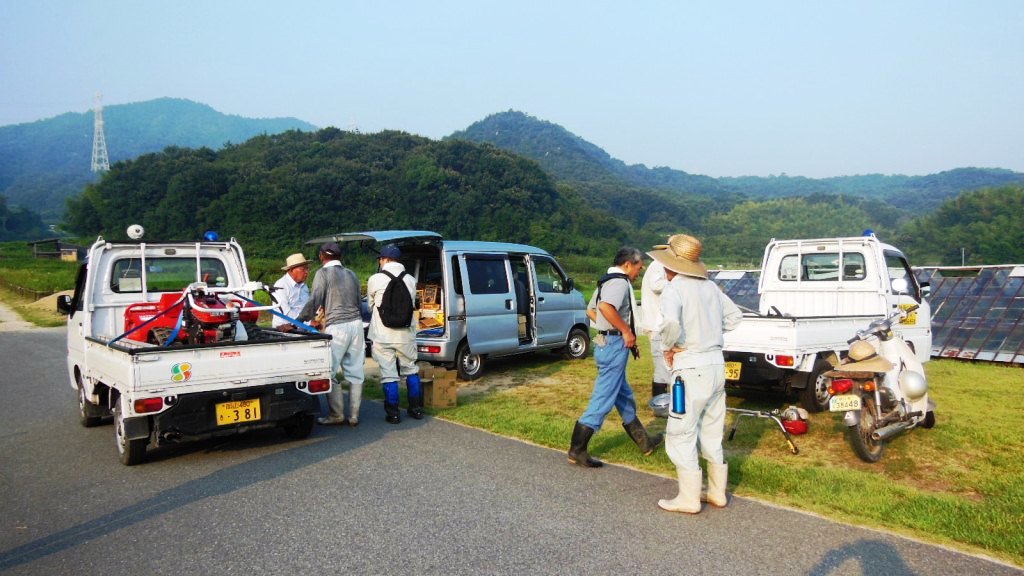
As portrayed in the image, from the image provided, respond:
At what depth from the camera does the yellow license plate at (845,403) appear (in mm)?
5375

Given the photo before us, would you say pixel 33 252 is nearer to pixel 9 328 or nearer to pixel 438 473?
pixel 9 328

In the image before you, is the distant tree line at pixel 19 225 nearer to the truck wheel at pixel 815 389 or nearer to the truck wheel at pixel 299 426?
the truck wheel at pixel 299 426

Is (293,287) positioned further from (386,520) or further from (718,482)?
(718,482)

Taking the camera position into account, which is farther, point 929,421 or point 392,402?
point 392,402

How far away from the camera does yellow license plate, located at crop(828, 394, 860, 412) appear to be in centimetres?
538

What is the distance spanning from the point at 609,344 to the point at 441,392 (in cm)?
302

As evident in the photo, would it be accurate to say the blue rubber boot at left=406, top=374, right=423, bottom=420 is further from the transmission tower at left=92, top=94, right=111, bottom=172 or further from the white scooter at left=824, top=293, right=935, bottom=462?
the transmission tower at left=92, top=94, right=111, bottom=172

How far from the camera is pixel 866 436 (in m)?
5.49

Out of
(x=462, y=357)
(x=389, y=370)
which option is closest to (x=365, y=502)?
(x=389, y=370)

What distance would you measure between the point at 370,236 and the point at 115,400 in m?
3.51

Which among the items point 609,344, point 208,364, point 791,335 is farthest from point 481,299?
point 208,364

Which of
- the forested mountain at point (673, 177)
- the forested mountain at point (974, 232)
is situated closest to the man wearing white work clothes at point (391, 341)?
the forested mountain at point (974, 232)

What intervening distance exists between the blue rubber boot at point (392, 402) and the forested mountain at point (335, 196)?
4848cm

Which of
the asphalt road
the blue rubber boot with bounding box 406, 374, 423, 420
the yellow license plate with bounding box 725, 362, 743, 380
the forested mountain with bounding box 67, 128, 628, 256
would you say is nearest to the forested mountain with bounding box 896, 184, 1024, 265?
the forested mountain with bounding box 67, 128, 628, 256
